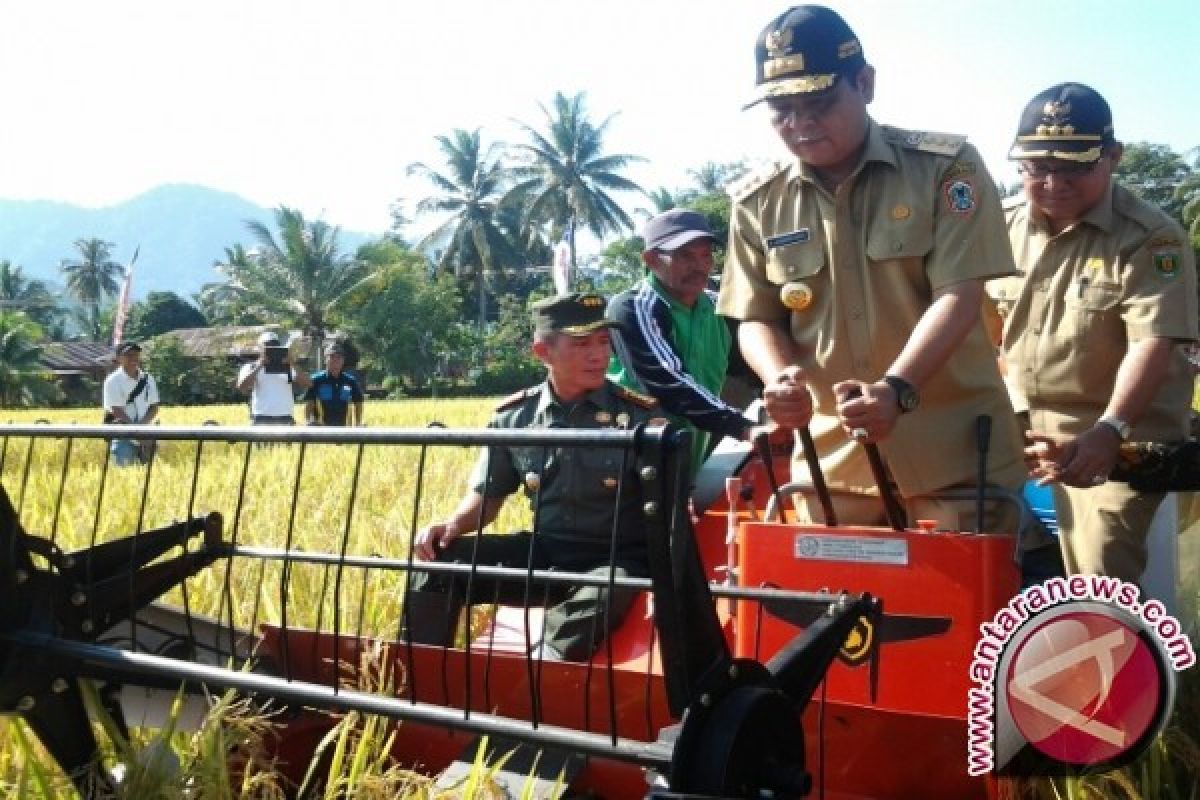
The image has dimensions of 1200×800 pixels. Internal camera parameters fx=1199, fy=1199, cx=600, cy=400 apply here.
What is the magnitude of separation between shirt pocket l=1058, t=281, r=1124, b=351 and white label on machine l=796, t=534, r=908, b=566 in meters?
0.96

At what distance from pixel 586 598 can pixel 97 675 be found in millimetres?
1223

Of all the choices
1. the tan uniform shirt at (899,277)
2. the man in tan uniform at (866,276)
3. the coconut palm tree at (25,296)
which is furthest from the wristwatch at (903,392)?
the coconut palm tree at (25,296)

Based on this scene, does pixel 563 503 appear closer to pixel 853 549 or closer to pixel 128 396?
pixel 853 549

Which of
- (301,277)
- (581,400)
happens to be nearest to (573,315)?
(581,400)

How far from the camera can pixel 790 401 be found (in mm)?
2545

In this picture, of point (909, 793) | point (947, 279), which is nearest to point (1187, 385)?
point (947, 279)

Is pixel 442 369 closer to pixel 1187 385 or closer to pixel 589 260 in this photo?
pixel 589 260

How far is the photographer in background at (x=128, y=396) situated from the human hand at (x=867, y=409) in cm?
902

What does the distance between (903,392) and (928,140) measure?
2.18 ft

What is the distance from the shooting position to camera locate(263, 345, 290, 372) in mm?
11062

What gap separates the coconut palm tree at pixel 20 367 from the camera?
3578cm

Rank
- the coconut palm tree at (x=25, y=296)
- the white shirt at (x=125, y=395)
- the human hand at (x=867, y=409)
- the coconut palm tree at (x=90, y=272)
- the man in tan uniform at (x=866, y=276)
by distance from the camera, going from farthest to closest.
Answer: the coconut palm tree at (x=90, y=272)
the coconut palm tree at (x=25, y=296)
the white shirt at (x=125, y=395)
the man in tan uniform at (x=866, y=276)
the human hand at (x=867, y=409)

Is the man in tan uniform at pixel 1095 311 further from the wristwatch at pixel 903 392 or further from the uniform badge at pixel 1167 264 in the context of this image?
the wristwatch at pixel 903 392

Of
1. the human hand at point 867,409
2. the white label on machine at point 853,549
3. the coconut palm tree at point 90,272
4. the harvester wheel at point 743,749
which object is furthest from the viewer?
the coconut palm tree at point 90,272
